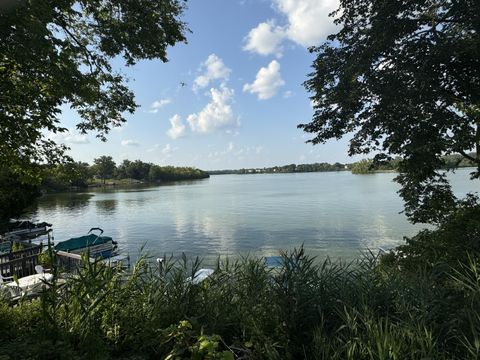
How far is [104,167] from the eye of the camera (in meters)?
163

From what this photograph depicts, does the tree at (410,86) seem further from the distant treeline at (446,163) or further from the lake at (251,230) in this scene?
the lake at (251,230)

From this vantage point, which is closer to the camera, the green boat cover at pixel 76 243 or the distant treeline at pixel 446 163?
the distant treeline at pixel 446 163

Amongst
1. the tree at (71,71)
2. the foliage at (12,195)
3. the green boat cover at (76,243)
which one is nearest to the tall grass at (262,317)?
the tree at (71,71)

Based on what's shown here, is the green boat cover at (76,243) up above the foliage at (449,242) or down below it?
below

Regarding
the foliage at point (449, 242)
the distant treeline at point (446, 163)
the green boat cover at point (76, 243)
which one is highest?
the distant treeline at point (446, 163)

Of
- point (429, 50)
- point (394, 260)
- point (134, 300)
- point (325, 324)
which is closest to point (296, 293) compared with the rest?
point (325, 324)

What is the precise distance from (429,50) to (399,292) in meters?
8.86

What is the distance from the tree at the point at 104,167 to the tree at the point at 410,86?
6416 inches

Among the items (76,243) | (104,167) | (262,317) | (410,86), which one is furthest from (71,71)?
(104,167)

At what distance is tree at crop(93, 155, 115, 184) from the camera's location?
Result: 527 feet

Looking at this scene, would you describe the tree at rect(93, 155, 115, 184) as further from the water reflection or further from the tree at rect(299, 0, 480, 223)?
the tree at rect(299, 0, 480, 223)

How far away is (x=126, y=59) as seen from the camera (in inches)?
339

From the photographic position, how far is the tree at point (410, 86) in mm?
9031

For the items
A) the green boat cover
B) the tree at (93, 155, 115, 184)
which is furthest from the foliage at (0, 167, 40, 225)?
the tree at (93, 155, 115, 184)
